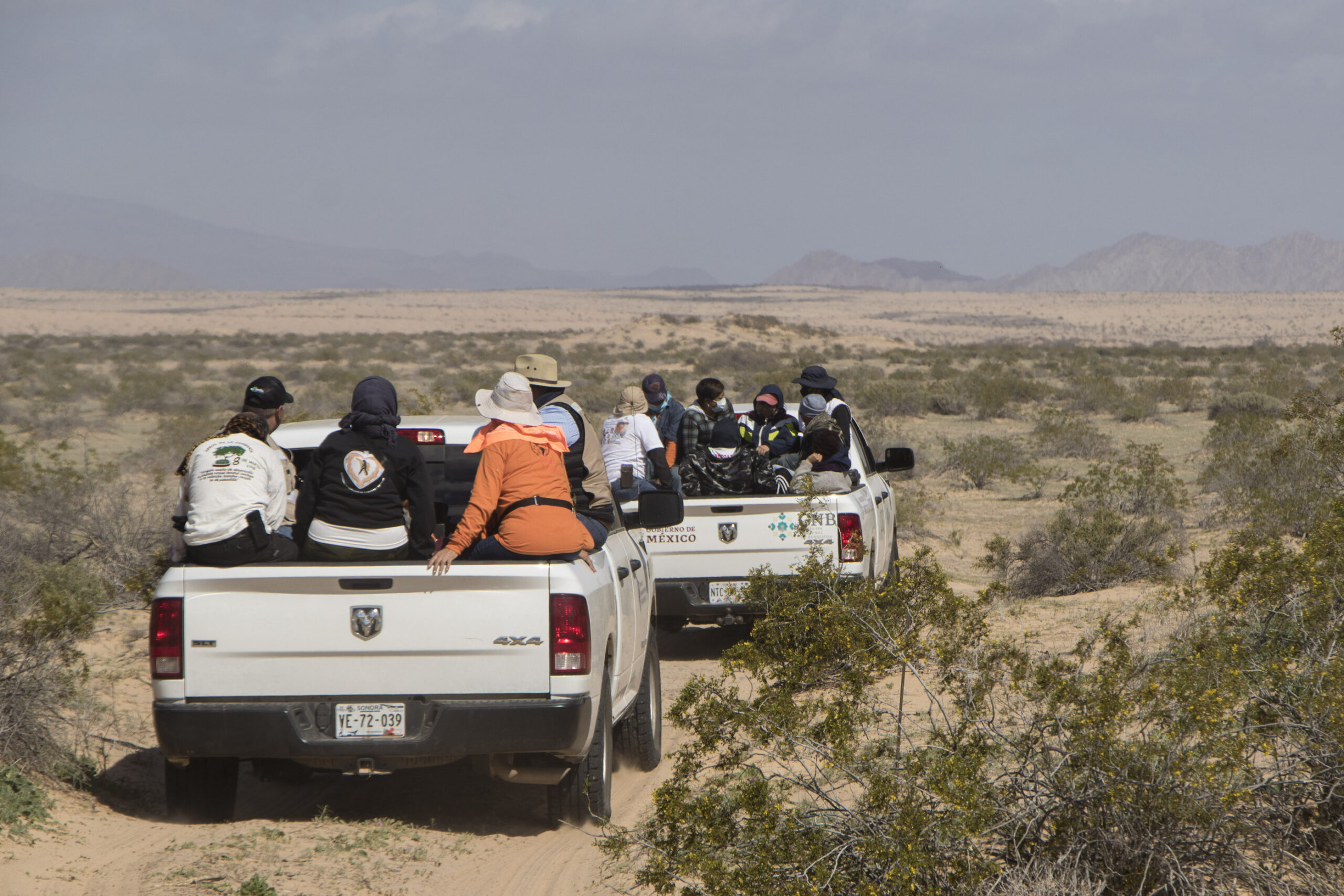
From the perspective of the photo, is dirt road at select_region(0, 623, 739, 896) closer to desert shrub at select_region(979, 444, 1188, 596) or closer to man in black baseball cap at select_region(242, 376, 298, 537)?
man in black baseball cap at select_region(242, 376, 298, 537)

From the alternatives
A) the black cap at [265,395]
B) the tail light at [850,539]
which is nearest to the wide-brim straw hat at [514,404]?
the black cap at [265,395]

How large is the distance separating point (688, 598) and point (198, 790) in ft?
12.2

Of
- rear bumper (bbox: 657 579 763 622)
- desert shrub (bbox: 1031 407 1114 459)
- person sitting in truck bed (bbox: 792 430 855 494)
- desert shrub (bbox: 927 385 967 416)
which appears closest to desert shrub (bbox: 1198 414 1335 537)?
desert shrub (bbox: 1031 407 1114 459)

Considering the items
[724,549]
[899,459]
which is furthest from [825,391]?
[724,549]

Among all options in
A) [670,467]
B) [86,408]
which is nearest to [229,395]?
[86,408]

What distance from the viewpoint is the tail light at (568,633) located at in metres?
4.76

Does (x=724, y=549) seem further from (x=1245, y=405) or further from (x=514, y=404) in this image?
(x=1245, y=405)

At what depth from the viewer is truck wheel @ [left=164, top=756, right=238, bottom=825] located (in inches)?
210

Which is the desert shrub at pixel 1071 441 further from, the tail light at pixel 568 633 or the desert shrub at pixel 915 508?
the tail light at pixel 568 633

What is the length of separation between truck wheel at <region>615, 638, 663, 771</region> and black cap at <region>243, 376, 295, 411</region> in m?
2.16

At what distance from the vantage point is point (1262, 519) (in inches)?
353

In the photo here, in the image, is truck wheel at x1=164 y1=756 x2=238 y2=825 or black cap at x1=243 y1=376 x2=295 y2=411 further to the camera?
black cap at x1=243 y1=376 x2=295 y2=411

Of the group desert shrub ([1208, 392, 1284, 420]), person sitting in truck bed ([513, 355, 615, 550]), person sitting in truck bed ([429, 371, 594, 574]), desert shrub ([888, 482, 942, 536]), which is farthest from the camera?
desert shrub ([1208, 392, 1284, 420])

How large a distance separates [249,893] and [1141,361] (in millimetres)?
48453
